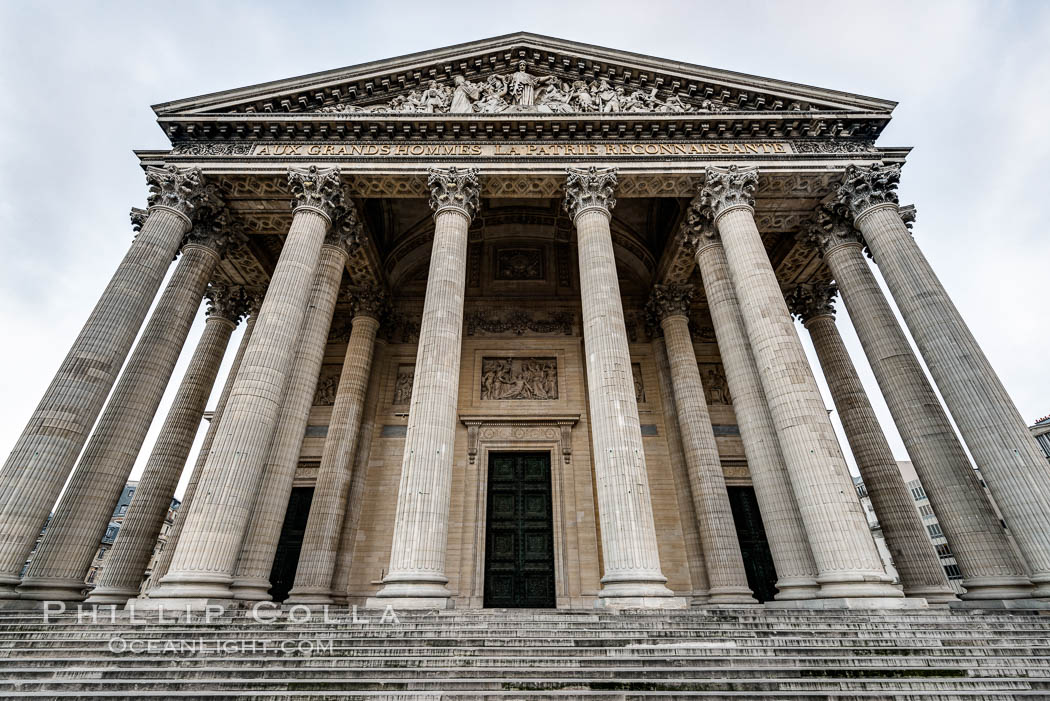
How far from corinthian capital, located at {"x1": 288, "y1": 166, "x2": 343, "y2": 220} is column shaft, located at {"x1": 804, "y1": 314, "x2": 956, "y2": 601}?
15050 mm

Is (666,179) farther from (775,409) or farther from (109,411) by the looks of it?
(109,411)

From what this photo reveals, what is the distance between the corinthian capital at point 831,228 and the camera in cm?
1338

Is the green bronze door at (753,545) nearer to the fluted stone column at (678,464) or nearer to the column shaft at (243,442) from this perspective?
the fluted stone column at (678,464)

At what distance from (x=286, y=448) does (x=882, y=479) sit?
1496 centimetres

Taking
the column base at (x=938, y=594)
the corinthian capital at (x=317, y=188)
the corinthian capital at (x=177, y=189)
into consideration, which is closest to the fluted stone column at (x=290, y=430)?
the corinthian capital at (x=317, y=188)

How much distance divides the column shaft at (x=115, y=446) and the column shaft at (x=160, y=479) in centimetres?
149

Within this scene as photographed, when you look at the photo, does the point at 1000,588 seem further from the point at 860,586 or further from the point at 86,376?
the point at 86,376

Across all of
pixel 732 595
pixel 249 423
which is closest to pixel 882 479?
pixel 732 595

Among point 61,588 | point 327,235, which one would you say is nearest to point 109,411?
point 61,588

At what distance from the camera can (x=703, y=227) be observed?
44.7ft

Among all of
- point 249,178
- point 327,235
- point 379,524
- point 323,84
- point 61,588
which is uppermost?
point 323,84

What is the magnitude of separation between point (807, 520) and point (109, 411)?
14971 millimetres

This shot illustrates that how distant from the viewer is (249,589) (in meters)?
9.40

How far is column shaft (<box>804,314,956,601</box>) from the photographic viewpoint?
38.7 ft
